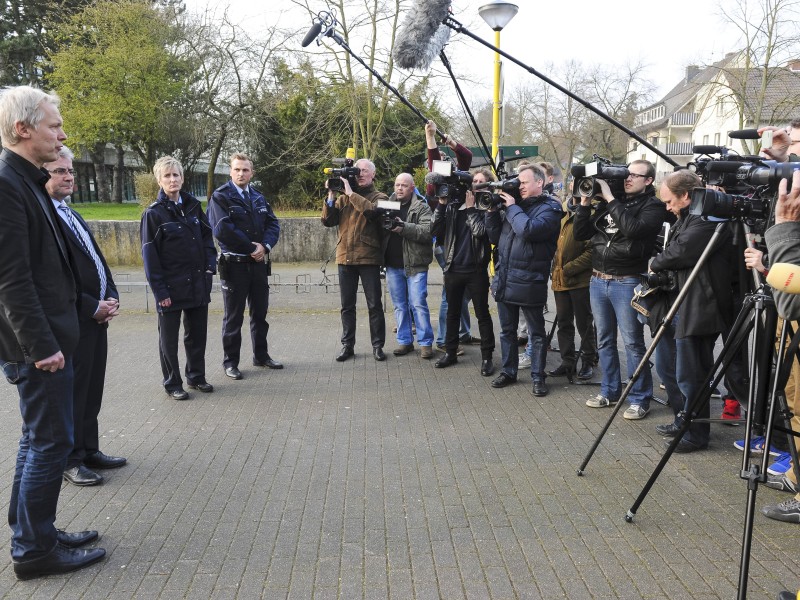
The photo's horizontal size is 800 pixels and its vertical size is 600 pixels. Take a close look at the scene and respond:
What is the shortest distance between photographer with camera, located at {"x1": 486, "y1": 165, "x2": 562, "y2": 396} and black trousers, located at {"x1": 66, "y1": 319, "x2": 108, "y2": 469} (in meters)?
3.62

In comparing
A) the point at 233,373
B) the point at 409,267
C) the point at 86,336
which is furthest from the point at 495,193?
the point at 86,336

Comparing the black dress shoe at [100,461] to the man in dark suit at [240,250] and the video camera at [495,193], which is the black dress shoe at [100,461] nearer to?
the man in dark suit at [240,250]

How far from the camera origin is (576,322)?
6.61m

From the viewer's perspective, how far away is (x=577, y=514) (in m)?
3.78

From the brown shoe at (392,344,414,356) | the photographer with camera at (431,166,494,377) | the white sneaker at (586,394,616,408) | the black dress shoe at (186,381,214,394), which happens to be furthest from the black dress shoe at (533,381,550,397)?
the black dress shoe at (186,381,214,394)

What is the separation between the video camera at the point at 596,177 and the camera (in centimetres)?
502

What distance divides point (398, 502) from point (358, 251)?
389cm

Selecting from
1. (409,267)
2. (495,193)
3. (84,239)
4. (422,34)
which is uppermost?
(422,34)

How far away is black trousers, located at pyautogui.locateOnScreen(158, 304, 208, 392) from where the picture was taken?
19.7 ft

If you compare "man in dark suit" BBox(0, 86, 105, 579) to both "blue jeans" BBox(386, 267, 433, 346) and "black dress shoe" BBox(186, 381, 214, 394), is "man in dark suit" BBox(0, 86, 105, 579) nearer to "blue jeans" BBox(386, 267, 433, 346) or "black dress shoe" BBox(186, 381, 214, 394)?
"black dress shoe" BBox(186, 381, 214, 394)

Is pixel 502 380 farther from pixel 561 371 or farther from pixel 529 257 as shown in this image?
pixel 529 257

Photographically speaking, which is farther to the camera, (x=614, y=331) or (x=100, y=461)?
(x=614, y=331)

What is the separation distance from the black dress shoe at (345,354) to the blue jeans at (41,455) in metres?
4.36

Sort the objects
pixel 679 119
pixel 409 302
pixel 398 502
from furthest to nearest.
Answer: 1. pixel 679 119
2. pixel 409 302
3. pixel 398 502
